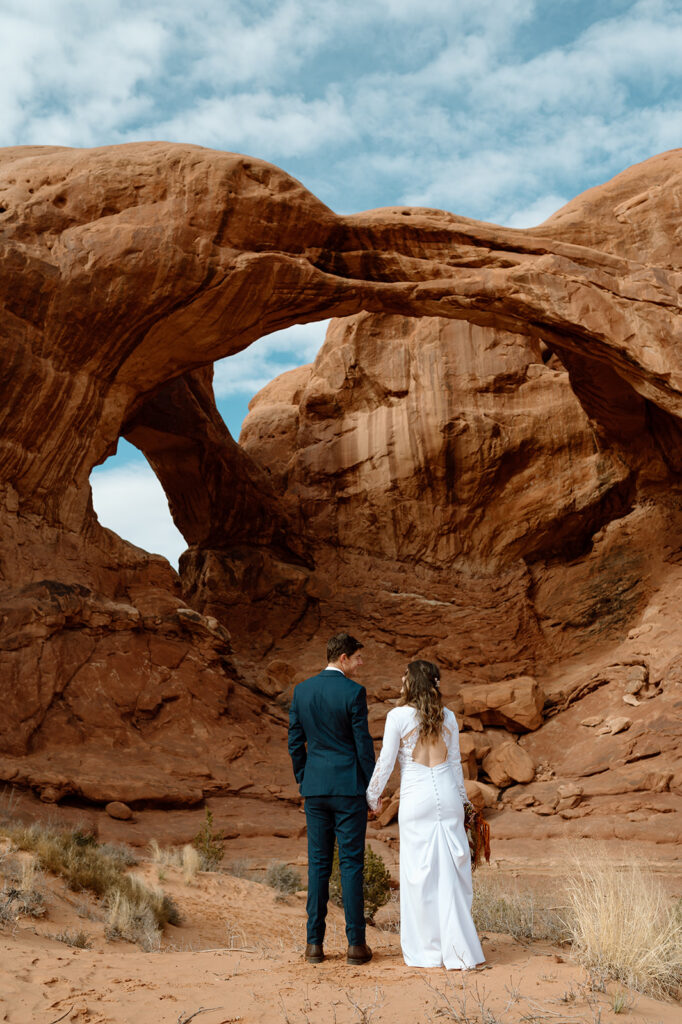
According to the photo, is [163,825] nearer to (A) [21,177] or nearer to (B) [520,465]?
(A) [21,177]

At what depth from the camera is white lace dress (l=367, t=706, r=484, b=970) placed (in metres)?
4.41

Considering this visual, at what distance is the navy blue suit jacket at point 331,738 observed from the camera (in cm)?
466

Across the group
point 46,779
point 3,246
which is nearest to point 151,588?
point 46,779

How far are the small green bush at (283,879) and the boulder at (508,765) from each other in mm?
5168

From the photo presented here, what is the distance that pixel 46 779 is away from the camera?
1143 cm

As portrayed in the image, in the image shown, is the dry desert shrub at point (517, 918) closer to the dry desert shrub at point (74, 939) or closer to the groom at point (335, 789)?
the groom at point (335, 789)

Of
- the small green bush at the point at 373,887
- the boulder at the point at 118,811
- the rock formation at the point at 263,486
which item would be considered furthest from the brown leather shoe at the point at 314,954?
the rock formation at the point at 263,486

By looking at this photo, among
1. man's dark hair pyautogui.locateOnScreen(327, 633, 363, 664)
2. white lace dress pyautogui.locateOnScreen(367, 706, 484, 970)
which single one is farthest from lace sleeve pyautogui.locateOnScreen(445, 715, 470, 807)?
man's dark hair pyautogui.locateOnScreen(327, 633, 363, 664)

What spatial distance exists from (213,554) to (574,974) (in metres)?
17.5

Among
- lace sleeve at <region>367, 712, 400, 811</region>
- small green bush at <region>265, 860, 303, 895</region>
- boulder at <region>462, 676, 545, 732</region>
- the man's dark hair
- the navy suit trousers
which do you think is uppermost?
boulder at <region>462, 676, 545, 732</region>

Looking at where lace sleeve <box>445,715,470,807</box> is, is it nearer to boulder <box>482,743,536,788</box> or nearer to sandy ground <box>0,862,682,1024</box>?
sandy ground <box>0,862,682,1024</box>

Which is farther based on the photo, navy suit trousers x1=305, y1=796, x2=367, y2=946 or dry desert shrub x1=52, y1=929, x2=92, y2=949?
dry desert shrub x1=52, y1=929, x2=92, y2=949

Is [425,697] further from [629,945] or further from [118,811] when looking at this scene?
[118,811]

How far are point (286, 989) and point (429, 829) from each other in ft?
3.46
